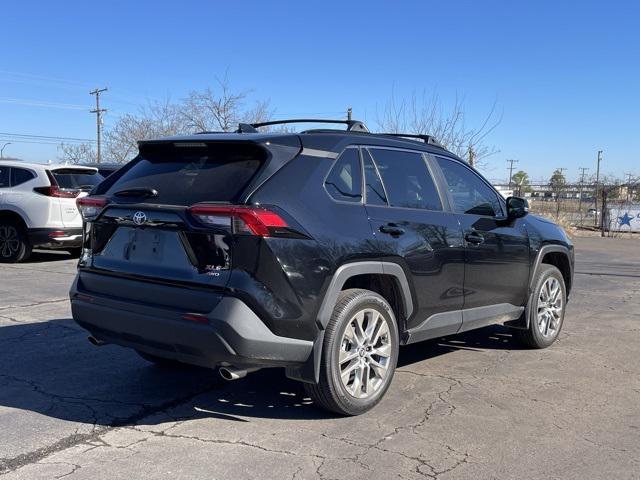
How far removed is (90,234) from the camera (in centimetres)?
449

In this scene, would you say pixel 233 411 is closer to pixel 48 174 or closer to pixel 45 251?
pixel 48 174

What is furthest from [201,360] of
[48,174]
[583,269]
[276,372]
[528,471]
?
[583,269]

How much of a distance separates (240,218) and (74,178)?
947cm

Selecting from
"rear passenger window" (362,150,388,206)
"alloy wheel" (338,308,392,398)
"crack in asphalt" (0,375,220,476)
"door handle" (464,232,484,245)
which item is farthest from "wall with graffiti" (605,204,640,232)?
"crack in asphalt" (0,375,220,476)

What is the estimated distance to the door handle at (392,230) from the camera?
445 centimetres

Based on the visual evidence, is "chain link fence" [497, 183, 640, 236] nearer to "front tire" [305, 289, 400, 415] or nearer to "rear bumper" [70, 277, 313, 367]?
"front tire" [305, 289, 400, 415]

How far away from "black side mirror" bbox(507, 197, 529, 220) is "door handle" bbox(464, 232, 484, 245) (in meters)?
0.65

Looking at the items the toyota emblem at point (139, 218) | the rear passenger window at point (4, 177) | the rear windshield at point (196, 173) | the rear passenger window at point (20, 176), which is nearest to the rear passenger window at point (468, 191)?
the rear windshield at point (196, 173)

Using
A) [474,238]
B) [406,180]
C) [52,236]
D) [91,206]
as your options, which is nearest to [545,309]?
[474,238]

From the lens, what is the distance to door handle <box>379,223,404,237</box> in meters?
4.45

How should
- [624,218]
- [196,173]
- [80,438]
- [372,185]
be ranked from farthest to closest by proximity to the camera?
[624,218], [372,185], [196,173], [80,438]

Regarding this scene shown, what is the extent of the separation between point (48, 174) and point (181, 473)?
968cm

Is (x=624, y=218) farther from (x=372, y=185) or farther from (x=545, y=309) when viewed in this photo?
(x=372, y=185)

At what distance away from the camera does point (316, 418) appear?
14.1ft
